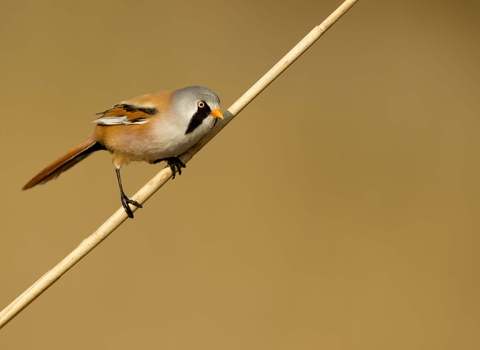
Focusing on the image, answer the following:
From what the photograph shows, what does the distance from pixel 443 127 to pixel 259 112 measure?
1.56m

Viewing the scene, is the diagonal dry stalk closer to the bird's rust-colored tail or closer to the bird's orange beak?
the bird's orange beak

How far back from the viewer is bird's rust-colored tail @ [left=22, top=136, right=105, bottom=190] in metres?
2.01

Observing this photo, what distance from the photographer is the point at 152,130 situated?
1.97 meters

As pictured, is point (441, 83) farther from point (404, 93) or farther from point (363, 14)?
point (363, 14)

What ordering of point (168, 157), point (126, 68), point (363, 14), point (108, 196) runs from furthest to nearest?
point (363, 14) → point (126, 68) → point (108, 196) → point (168, 157)

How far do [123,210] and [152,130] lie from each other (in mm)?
460

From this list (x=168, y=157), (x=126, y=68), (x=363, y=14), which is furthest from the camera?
(x=363, y=14)

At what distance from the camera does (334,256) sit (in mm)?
3854

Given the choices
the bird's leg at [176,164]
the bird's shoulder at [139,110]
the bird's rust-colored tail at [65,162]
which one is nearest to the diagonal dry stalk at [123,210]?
the bird's leg at [176,164]

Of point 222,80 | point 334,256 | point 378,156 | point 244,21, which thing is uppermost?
point 244,21

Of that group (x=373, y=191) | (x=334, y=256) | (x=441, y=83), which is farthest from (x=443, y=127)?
(x=334, y=256)

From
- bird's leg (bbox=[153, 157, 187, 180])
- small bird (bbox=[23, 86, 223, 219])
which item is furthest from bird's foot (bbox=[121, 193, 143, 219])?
bird's leg (bbox=[153, 157, 187, 180])

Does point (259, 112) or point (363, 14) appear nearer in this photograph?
point (259, 112)

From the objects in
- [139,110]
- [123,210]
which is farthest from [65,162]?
[123,210]
